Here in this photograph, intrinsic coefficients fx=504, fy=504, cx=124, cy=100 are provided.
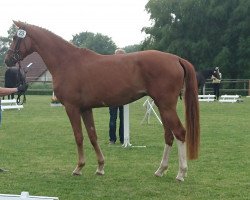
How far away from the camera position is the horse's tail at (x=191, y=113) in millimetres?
7902

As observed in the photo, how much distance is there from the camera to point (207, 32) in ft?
168

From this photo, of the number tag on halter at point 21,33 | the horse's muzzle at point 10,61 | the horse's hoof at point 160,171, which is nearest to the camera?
the horse's hoof at point 160,171

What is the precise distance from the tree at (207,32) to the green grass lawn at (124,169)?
35407 mm

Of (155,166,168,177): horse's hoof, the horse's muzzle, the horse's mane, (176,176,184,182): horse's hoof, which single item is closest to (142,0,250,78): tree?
the horse's mane

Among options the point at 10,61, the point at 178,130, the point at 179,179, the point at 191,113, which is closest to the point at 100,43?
the point at 10,61

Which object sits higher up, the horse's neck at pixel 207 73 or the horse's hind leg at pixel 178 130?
the horse's neck at pixel 207 73

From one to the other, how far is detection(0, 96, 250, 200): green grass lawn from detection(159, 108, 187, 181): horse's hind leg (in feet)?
0.58

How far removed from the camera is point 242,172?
821cm

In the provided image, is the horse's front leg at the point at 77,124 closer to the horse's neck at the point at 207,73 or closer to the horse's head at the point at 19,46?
the horse's head at the point at 19,46

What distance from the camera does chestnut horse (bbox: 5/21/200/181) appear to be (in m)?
7.81

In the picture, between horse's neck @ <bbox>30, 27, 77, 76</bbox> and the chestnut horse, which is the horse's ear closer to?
the chestnut horse

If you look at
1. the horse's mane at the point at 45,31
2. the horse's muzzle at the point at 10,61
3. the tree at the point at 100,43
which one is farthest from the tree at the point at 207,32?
the tree at the point at 100,43

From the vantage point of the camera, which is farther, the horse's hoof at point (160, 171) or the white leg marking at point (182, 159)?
the horse's hoof at point (160, 171)

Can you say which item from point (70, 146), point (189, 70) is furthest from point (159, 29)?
point (189, 70)
